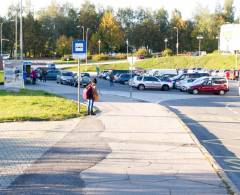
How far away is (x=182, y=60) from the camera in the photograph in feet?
355

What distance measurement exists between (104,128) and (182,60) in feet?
299

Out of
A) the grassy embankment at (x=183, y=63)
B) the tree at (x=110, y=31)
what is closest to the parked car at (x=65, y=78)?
the grassy embankment at (x=183, y=63)

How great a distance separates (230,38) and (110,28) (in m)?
A: 27.8

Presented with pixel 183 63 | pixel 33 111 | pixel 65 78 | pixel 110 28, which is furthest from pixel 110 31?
pixel 33 111

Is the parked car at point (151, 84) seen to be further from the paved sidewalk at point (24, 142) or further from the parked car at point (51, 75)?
the paved sidewalk at point (24, 142)

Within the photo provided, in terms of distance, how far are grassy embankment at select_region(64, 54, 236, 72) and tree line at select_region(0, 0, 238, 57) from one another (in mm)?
20031

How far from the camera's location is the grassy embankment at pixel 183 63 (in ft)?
338

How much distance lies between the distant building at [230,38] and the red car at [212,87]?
71.8 meters

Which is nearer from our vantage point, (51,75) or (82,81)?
(82,81)

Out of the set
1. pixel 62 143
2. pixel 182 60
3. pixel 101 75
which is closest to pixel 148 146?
pixel 62 143

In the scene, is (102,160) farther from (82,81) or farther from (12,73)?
(82,81)

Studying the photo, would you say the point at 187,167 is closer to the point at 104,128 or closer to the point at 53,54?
the point at 104,128

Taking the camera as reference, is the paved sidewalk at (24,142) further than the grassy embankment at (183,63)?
No

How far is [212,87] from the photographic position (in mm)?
46062
